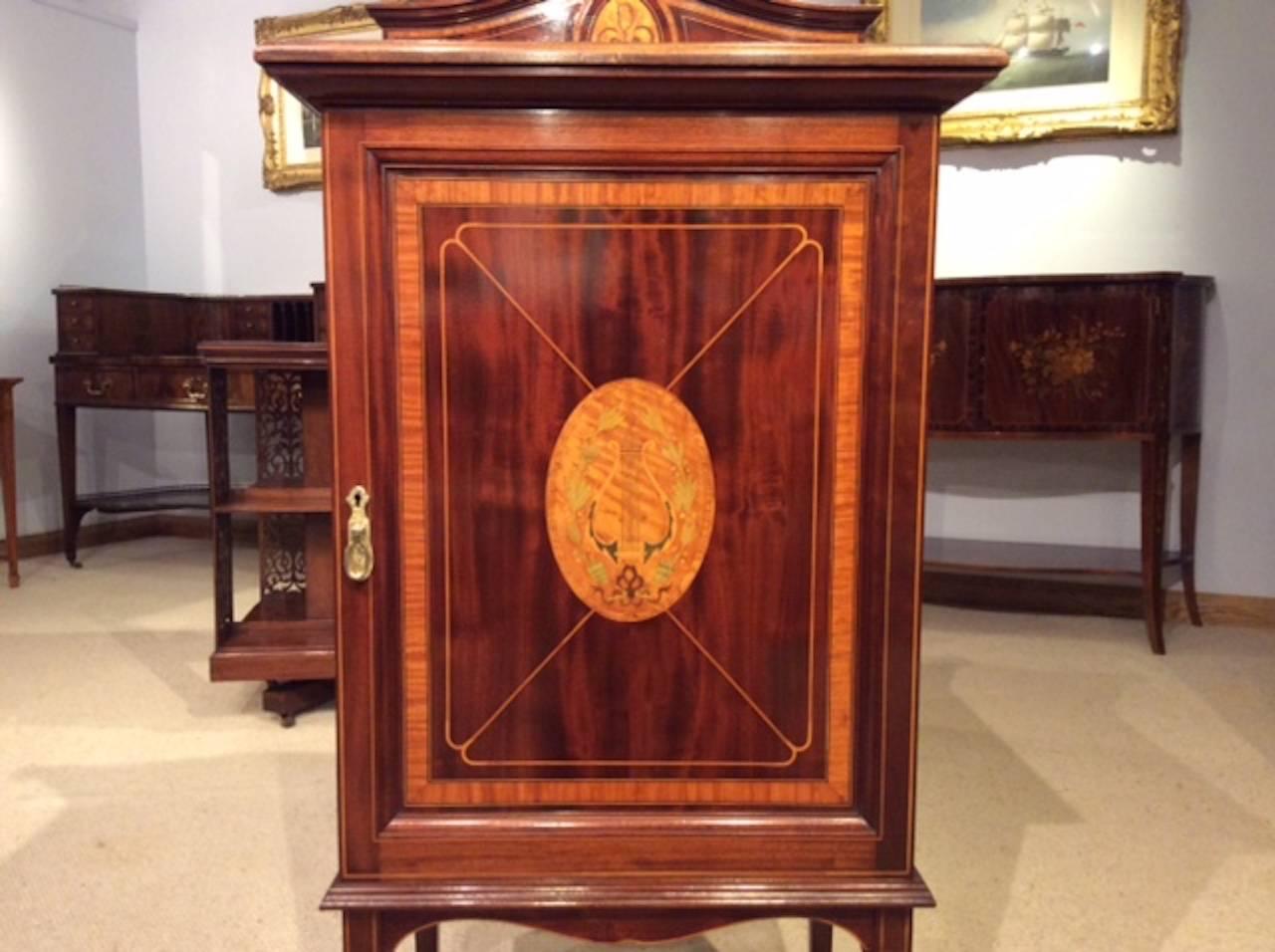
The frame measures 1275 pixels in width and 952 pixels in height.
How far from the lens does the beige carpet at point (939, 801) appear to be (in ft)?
5.19

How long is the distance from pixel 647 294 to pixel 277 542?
2001mm

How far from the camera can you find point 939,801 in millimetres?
2039

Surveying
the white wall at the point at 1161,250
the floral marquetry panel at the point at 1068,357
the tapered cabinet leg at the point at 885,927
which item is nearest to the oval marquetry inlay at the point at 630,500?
the tapered cabinet leg at the point at 885,927

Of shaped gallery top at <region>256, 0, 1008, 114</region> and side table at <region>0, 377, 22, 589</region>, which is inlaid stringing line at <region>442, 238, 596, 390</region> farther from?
side table at <region>0, 377, 22, 589</region>

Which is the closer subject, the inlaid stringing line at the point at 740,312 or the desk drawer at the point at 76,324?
the inlaid stringing line at the point at 740,312

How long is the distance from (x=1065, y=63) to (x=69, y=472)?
378 centimetres

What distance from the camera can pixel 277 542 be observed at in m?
2.67

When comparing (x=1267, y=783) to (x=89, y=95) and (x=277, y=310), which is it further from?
(x=89, y=95)

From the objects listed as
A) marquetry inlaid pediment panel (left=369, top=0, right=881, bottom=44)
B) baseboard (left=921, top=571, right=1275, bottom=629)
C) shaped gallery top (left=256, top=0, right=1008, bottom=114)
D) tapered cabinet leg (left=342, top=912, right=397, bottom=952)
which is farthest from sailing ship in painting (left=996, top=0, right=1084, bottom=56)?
tapered cabinet leg (left=342, top=912, right=397, bottom=952)

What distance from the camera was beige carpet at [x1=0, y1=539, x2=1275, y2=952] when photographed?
1.58 m

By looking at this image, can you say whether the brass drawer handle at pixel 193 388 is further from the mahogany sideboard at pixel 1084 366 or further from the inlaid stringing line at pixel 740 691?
the inlaid stringing line at pixel 740 691

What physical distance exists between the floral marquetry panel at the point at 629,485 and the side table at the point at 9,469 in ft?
11.2

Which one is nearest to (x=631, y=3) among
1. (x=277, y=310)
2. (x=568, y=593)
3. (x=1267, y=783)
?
(x=568, y=593)

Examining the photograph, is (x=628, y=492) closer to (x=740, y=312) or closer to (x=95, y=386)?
(x=740, y=312)
